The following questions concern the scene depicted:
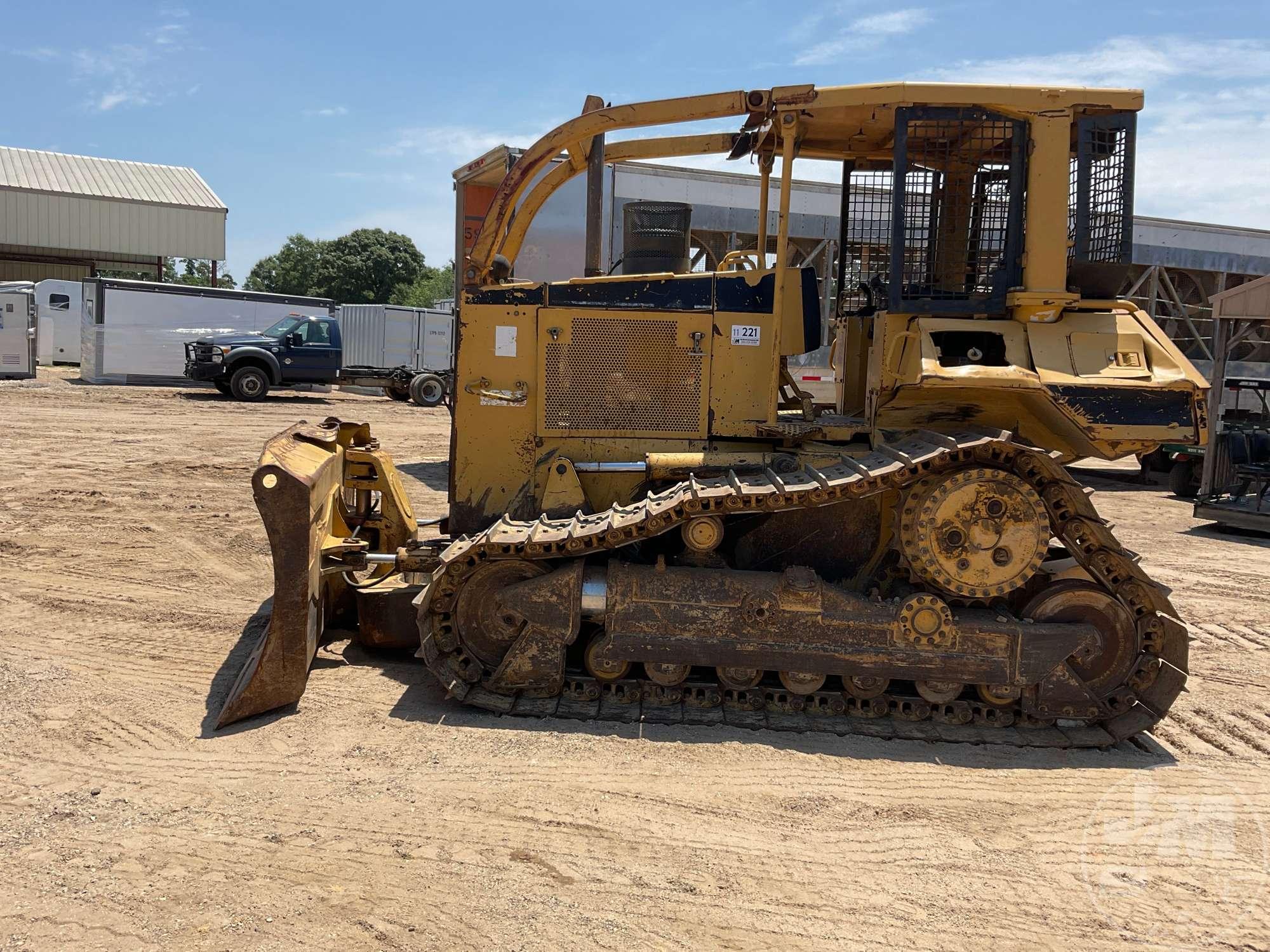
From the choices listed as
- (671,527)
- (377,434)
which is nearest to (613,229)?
(377,434)

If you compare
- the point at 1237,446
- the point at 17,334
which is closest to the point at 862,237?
the point at 1237,446

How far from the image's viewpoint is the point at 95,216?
3809 cm

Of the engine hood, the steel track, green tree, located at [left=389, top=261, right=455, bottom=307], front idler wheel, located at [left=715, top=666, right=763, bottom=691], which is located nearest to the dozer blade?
the steel track

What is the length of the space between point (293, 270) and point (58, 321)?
1506 inches

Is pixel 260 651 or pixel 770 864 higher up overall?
pixel 260 651

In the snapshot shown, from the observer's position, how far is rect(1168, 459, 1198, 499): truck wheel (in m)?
15.9

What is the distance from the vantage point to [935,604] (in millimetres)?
5043

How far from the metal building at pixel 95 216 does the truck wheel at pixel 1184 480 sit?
120 feet

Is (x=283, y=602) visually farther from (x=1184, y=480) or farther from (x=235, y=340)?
(x=235, y=340)

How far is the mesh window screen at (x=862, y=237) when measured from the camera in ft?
20.9

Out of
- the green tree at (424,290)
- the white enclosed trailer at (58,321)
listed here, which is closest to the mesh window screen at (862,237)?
the white enclosed trailer at (58,321)

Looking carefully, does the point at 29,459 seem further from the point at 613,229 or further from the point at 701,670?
the point at 701,670

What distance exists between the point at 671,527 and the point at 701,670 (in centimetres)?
96

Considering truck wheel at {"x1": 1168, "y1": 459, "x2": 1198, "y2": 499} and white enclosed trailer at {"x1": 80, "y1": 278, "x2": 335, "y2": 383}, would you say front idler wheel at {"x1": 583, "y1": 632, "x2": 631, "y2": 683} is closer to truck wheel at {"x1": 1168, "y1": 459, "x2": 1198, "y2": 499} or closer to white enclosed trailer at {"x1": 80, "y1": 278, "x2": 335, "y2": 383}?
truck wheel at {"x1": 1168, "y1": 459, "x2": 1198, "y2": 499}
